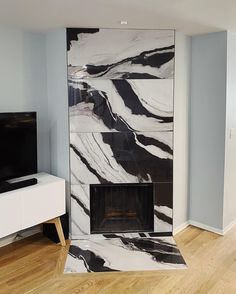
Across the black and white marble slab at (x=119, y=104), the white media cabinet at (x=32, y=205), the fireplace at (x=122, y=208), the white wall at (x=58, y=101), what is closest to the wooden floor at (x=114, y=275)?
the white media cabinet at (x=32, y=205)

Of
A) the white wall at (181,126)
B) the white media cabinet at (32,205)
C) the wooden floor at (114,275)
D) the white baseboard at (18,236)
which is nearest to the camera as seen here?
the wooden floor at (114,275)

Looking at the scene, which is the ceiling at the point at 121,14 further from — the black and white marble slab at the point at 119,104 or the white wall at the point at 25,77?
the black and white marble slab at the point at 119,104

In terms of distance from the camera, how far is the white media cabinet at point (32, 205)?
267cm

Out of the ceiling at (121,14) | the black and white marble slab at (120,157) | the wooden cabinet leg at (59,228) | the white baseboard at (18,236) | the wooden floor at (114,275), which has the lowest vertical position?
the wooden floor at (114,275)

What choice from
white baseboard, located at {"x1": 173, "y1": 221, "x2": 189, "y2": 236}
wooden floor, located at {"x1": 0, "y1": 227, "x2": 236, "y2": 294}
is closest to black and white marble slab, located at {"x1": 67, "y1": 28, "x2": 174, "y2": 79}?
white baseboard, located at {"x1": 173, "y1": 221, "x2": 189, "y2": 236}

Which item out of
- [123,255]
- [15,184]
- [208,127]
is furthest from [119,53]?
[123,255]

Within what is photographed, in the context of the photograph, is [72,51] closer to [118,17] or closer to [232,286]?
[118,17]

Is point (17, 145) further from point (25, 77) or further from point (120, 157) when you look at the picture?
point (120, 157)

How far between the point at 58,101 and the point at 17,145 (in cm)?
67

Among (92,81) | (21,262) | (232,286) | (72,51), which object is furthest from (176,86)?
(21,262)

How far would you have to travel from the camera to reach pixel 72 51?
120 inches

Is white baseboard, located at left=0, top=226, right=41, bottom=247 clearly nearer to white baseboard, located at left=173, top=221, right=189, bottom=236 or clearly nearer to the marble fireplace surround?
the marble fireplace surround

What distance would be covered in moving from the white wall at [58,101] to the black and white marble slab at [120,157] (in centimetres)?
12

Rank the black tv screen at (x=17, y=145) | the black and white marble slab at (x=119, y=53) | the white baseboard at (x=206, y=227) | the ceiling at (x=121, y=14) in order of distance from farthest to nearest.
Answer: the white baseboard at (x=206, y=227)
the black and white marble slab at (x=119, y=53)
the black tv screen at (x=17, y=145)
the ceiling at (x=121, y=14)
